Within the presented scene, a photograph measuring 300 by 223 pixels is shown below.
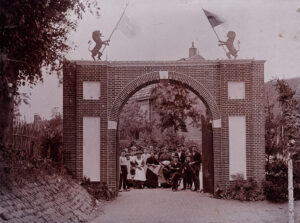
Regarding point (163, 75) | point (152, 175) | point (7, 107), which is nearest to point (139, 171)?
point (152, 175)

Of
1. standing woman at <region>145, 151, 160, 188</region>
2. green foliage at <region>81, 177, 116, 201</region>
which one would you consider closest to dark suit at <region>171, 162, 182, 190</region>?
standing woman at <region>145, 151, 160, 188</region>

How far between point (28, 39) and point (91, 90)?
200 inches

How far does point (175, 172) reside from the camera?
16406 mm

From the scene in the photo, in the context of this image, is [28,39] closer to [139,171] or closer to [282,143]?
[282,143]

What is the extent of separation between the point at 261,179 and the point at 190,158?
317 centimetres

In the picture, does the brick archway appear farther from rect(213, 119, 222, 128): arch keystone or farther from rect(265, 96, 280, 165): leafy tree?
rect(265, 96, 280, 165): leafy tree

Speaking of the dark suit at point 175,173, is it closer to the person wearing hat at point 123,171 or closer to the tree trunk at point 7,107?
the person wearing hat at point 123,171

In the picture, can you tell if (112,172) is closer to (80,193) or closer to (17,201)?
(80,193)

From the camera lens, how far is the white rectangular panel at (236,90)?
14641mm

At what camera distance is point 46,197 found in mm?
10102

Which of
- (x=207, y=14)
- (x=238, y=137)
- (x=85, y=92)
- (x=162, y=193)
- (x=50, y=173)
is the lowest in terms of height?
(x=162, y=193)

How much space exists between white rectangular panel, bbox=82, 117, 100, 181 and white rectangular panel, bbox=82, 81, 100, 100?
28.5 inches

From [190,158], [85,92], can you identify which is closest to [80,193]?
[85,92]

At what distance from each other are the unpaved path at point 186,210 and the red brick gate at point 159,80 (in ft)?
3.92
